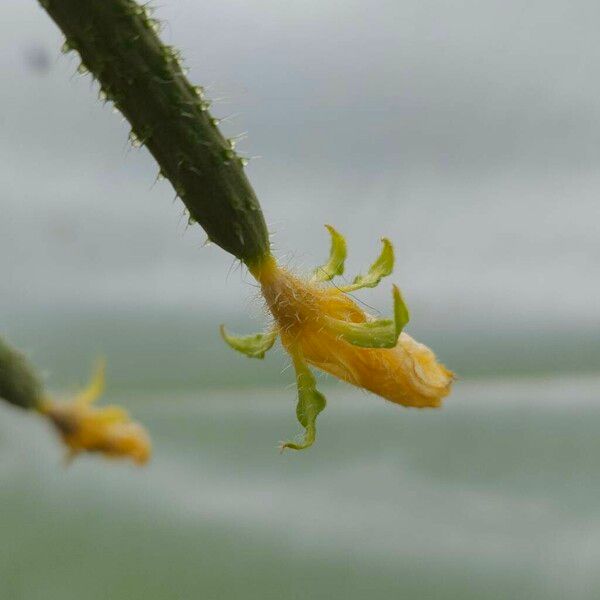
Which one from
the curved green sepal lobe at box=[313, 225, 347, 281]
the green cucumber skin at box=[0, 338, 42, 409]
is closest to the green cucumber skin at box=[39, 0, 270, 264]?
the curved green sepal lobe at box=[313, 225, 347, 281]

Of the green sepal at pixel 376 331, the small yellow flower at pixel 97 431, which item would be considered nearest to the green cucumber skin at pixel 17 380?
the small yellow flower at pixel 97 431

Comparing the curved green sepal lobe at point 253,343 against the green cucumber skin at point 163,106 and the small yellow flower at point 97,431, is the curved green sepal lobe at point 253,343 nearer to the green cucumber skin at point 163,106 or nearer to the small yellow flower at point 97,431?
the green cucumber skin at point 163,106

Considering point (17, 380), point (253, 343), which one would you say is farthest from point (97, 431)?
point (253, 343)

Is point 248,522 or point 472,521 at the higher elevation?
point 472,521

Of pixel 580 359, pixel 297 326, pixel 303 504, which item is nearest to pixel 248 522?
pixel 303 504

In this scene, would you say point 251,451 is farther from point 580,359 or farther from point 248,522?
point 580,359

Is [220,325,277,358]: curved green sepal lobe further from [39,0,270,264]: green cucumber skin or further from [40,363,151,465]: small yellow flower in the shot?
[40,363,151,465]: small yellow flower
